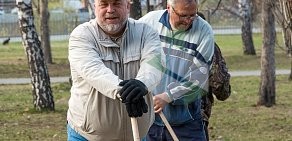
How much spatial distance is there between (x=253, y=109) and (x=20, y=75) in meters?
11.7

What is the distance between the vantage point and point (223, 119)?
487 inches

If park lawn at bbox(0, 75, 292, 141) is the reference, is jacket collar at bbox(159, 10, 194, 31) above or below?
above

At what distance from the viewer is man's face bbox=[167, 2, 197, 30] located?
541 centimetres

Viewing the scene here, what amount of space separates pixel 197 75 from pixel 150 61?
1212 mm

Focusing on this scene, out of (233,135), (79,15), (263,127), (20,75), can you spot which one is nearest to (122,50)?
(233,135)

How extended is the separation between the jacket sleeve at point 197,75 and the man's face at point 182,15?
→ 0.52 feet

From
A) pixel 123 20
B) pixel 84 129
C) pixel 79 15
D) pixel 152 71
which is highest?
pixel 123 20

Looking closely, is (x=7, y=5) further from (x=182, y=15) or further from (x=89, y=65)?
(x=89, y=65)

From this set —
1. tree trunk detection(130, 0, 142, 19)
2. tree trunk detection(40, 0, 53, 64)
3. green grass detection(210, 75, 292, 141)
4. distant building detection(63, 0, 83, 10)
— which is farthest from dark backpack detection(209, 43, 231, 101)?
distant building detection(63, 0, 83, 10)

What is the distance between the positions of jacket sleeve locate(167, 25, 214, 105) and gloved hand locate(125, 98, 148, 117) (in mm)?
1347

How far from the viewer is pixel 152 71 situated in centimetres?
432

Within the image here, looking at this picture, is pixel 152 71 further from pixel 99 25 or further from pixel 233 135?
pixel 233 135

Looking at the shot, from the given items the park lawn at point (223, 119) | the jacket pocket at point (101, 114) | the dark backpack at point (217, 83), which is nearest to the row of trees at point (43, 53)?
the park lawn at point (223, 119)

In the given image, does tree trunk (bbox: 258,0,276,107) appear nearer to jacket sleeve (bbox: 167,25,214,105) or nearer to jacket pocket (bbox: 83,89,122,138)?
jacket sleeve (bbox: 167,25,214,105)
